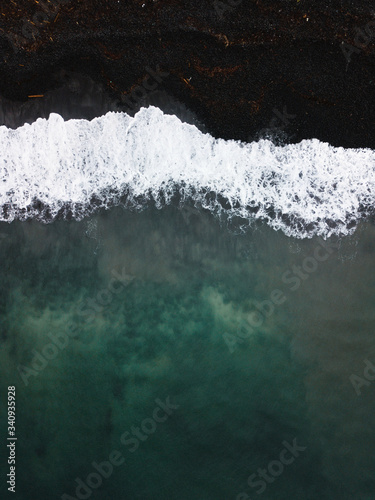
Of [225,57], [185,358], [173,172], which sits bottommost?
[185,358]

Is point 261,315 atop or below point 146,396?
atop

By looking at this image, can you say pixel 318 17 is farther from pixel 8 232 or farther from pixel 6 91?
pixel 8 232

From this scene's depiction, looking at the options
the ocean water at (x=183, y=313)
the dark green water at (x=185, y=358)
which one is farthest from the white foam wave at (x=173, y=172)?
the dark green water at (x=185, y=358)

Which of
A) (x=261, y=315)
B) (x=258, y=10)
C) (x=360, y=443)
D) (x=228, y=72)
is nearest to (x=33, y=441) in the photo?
(x=261, y=315)

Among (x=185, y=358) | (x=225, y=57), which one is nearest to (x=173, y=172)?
(x=225, y=57)

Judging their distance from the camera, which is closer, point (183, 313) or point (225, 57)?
point (225, 57)

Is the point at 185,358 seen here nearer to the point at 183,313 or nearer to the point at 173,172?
the point at 183,313
